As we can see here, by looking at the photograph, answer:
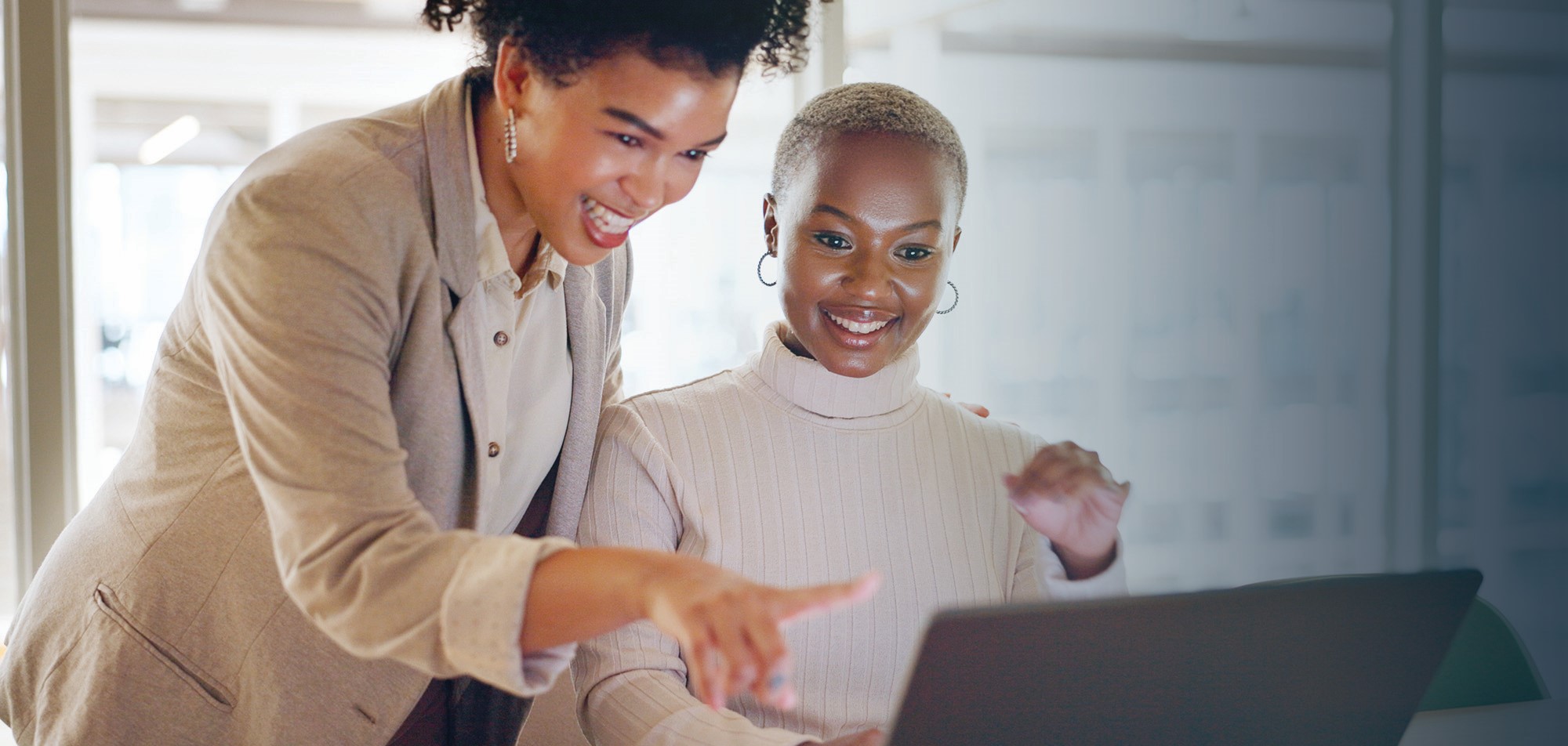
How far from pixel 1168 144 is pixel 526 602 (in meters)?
2.24

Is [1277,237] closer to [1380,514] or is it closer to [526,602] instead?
[1380,514]

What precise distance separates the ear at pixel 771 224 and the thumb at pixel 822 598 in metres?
0.81

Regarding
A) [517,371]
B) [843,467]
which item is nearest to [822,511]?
[843,467]

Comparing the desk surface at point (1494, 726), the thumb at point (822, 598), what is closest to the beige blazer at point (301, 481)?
the thumb at point (822, 598)

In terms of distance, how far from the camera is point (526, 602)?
0.69 meters

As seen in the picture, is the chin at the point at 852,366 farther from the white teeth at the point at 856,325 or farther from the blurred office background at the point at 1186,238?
the blurred office background at the point at 1186,238

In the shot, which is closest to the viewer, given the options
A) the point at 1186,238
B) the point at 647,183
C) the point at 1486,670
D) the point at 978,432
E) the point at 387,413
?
the point at 387,413

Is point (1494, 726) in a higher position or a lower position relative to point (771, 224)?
lower

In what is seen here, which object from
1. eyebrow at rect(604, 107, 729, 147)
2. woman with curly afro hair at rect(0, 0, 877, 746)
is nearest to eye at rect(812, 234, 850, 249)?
woman with curly afro hair at rect(0, 0, 877, 746)

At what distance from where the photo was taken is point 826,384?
4.41 feet

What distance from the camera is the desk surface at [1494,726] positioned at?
1288 millimetres

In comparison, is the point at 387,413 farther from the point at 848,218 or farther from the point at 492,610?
the point at 848,218

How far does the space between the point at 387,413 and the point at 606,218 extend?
0.86ft

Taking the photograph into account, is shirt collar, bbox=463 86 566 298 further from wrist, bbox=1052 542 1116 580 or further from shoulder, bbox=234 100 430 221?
wrist, bbox=1052 542 1116 580
